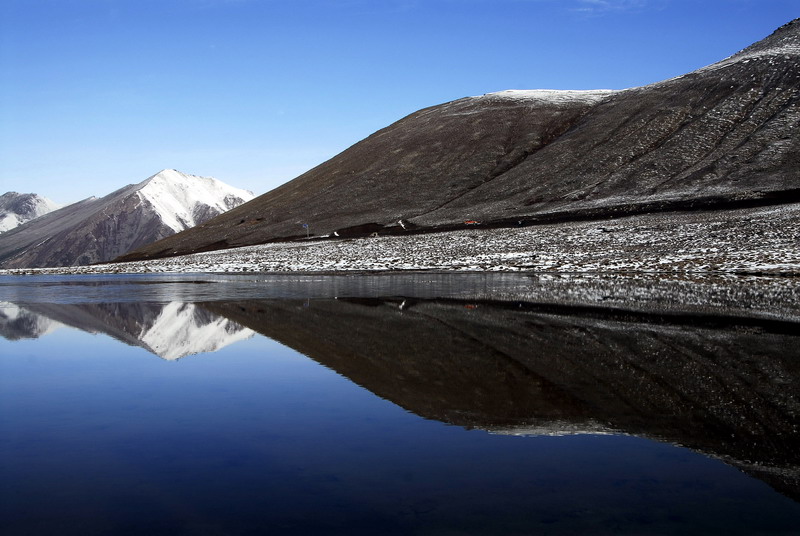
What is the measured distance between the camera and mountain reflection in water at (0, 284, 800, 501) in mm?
9414

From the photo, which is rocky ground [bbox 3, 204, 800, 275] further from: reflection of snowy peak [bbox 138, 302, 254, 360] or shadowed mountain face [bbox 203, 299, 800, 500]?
reflection of snowy peak [bbox 138, 302, 254, 360]

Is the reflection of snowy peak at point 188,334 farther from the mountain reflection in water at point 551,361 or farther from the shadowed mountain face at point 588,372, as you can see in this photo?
the shadowed mountain face at point 588,372

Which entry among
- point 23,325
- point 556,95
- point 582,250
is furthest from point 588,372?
point 556,95

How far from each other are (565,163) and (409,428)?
10274cm

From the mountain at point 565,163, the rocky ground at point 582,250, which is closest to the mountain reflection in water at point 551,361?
the rocky ground at point 582,250

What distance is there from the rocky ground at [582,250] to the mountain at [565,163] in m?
9.80

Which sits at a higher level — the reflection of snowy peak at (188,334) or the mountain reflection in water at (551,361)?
→ the reflection of snowy peak at (188,334)

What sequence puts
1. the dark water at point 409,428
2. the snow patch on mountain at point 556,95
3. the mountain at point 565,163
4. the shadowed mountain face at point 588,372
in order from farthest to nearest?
1. the snow patch on mountain at point 556,95
2. the mountain at point 565,163
3. the shadowed mountain face at point 588,372
4. the dark water at point 409,428

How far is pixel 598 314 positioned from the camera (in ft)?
73.4

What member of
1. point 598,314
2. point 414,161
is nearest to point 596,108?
point 414,161

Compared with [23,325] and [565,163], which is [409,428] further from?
[565,163]

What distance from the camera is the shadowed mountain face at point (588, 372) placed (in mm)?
9281

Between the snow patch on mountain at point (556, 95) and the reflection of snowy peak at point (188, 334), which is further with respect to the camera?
the snow patch on mountain at point (556, 95)

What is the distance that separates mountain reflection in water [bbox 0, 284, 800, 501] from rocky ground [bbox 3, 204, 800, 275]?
2251 cm
